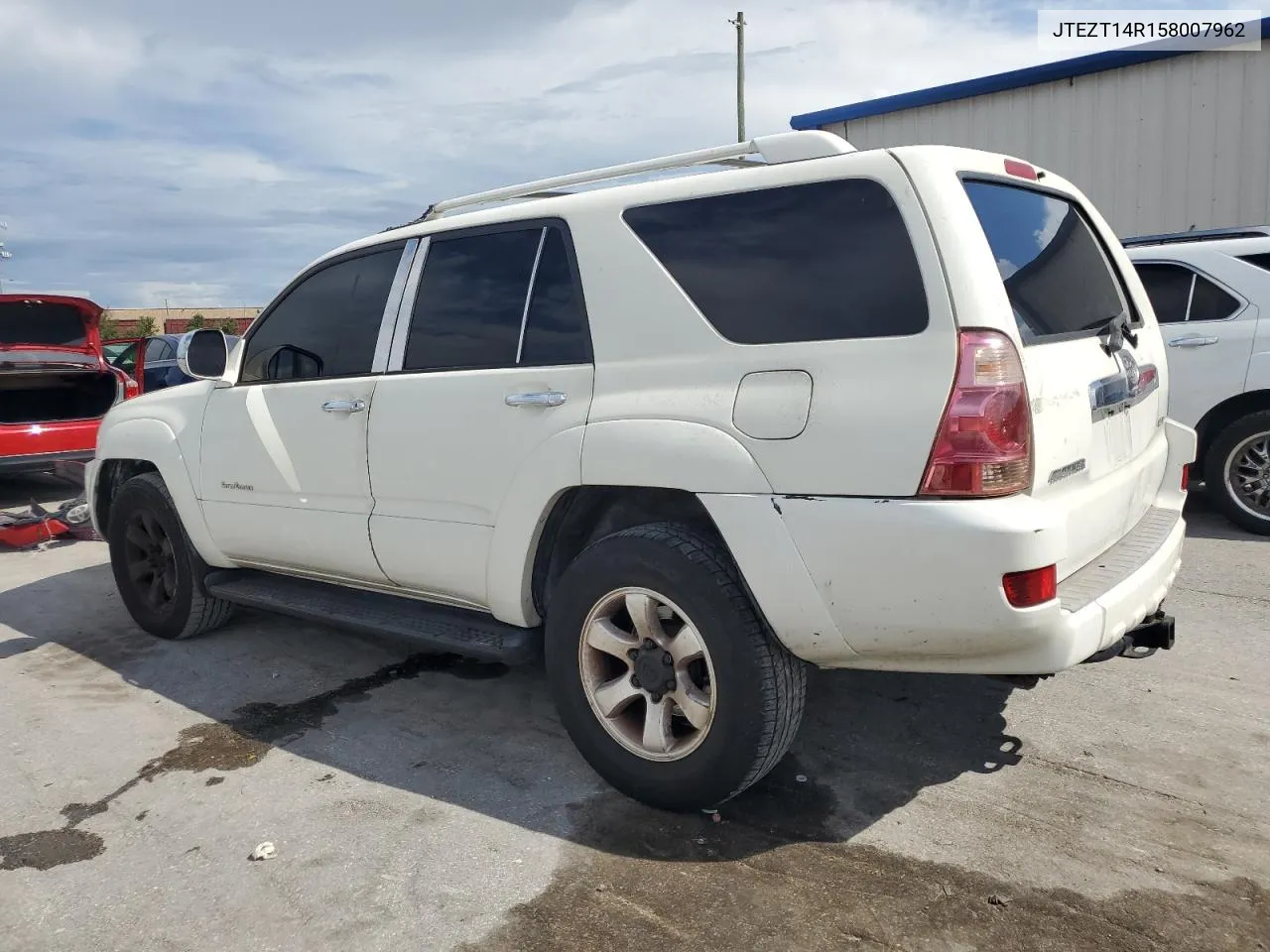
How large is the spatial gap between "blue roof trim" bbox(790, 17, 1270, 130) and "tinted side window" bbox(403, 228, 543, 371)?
10549 mm

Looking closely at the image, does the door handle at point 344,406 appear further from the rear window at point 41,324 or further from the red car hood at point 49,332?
the rear window at point 41,324

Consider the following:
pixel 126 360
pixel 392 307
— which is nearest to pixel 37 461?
pixel 126 360

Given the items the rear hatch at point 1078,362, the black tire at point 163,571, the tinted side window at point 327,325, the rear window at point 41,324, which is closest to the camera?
the rear hatch at point 1078,362

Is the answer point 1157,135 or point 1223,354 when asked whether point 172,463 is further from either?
point 1157,135

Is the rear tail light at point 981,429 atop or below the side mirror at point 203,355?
below

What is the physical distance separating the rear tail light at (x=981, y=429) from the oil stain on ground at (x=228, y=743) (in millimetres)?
2490

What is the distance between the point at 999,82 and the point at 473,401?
11.2 meters

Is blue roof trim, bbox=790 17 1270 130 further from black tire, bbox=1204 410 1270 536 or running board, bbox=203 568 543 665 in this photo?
running board, bbox=203 568 543 665

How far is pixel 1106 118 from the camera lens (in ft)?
38.1

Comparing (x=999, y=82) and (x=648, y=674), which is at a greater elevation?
(x=999, y=82)

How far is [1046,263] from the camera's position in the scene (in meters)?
2.99

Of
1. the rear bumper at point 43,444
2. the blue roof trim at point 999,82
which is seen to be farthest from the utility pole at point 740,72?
the rear bumper at point 43,444

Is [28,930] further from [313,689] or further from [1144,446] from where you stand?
[1144,446]

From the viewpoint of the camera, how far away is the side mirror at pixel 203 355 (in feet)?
14.4
